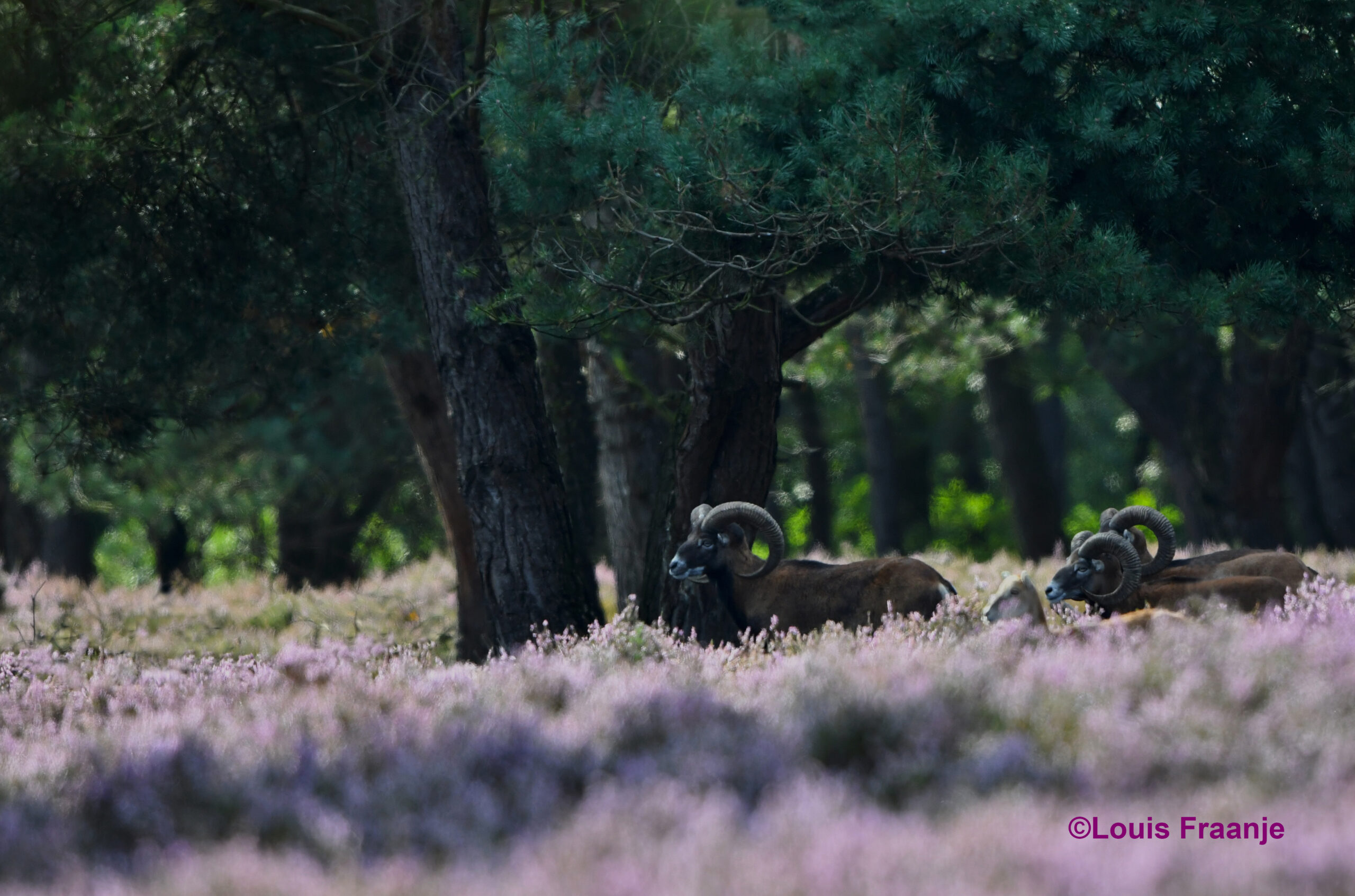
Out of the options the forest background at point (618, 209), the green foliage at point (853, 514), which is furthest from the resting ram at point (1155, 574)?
the green foliage at point (853, 514)

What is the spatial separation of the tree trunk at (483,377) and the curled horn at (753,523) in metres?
1.35

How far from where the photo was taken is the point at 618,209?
391 inches

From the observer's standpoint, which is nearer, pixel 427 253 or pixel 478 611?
pixel 427 253

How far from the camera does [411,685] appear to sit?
789cm

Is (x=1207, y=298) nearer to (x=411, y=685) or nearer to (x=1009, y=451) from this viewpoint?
(x=411, y=685)

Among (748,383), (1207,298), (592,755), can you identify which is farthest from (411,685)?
(1207,298)

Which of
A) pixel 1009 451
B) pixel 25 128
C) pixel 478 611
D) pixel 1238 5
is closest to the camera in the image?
pixel 1238 5

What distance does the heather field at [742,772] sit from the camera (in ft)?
14.5

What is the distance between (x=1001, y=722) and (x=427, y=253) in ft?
22.7

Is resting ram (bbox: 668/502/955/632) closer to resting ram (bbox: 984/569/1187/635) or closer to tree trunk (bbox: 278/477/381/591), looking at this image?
resting ram (bbox: 984/569/1187/635)

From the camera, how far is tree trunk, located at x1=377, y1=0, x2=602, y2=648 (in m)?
10.8

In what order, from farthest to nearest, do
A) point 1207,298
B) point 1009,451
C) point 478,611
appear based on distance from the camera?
point 1009,451
point 478,611
point 1207,298

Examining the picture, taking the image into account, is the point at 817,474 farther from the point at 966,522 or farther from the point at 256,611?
the point at 256,611

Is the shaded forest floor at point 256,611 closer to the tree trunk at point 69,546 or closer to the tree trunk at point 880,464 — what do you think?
the tree trunk at point 880,464
